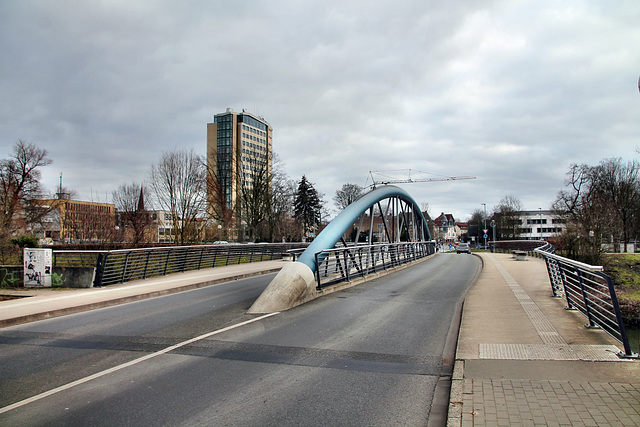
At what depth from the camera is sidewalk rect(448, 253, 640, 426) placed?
3.52 m

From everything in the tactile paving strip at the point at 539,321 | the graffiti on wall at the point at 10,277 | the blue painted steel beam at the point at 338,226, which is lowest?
the tactile paving strip at the point at 539,321

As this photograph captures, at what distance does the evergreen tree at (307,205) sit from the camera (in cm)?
7250

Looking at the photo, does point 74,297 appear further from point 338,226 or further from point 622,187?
point 622,187

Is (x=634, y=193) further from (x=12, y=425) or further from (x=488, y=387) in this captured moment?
(x=12, y=425)

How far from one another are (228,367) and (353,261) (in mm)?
9988

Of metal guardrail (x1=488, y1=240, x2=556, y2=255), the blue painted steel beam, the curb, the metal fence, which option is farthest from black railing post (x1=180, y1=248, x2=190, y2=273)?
metal guardrail (x1=488, y1=240, x2=556, y2=255)

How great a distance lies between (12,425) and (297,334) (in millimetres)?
4110

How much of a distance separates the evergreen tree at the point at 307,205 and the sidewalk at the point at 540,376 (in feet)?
211

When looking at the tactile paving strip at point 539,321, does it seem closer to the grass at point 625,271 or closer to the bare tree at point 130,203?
the grass at point 625,271

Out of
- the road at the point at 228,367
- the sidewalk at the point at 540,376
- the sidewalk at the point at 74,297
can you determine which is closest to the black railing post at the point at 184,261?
the sidewalk at the point at 74,297

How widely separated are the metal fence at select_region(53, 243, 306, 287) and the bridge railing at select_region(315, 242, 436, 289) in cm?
299

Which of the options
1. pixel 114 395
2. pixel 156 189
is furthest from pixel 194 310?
pixel 156 189

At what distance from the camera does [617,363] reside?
15.9ft

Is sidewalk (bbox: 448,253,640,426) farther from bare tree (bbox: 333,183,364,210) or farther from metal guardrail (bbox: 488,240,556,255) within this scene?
Result: bare tree (bbox: 333,183,364,210)
